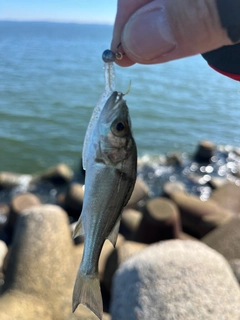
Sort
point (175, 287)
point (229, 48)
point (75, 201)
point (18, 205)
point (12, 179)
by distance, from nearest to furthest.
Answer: point (229, 48) → point (175, 287) → point (18, 205) → point (75, 201) → point (12, 179)

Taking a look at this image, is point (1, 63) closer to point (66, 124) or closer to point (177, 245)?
point (66, 124)

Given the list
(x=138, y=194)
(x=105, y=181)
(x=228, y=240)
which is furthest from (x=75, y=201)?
(x=105, y=181)

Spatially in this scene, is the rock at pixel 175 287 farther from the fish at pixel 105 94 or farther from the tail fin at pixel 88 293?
the fish at pixel 105 94

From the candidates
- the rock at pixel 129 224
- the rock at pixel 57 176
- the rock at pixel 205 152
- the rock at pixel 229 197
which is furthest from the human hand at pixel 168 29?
the rock at pixel 205 152

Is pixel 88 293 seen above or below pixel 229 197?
above

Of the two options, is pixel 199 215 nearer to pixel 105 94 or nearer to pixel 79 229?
pixel 79 229

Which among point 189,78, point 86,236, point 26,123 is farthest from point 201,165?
point 189,78
